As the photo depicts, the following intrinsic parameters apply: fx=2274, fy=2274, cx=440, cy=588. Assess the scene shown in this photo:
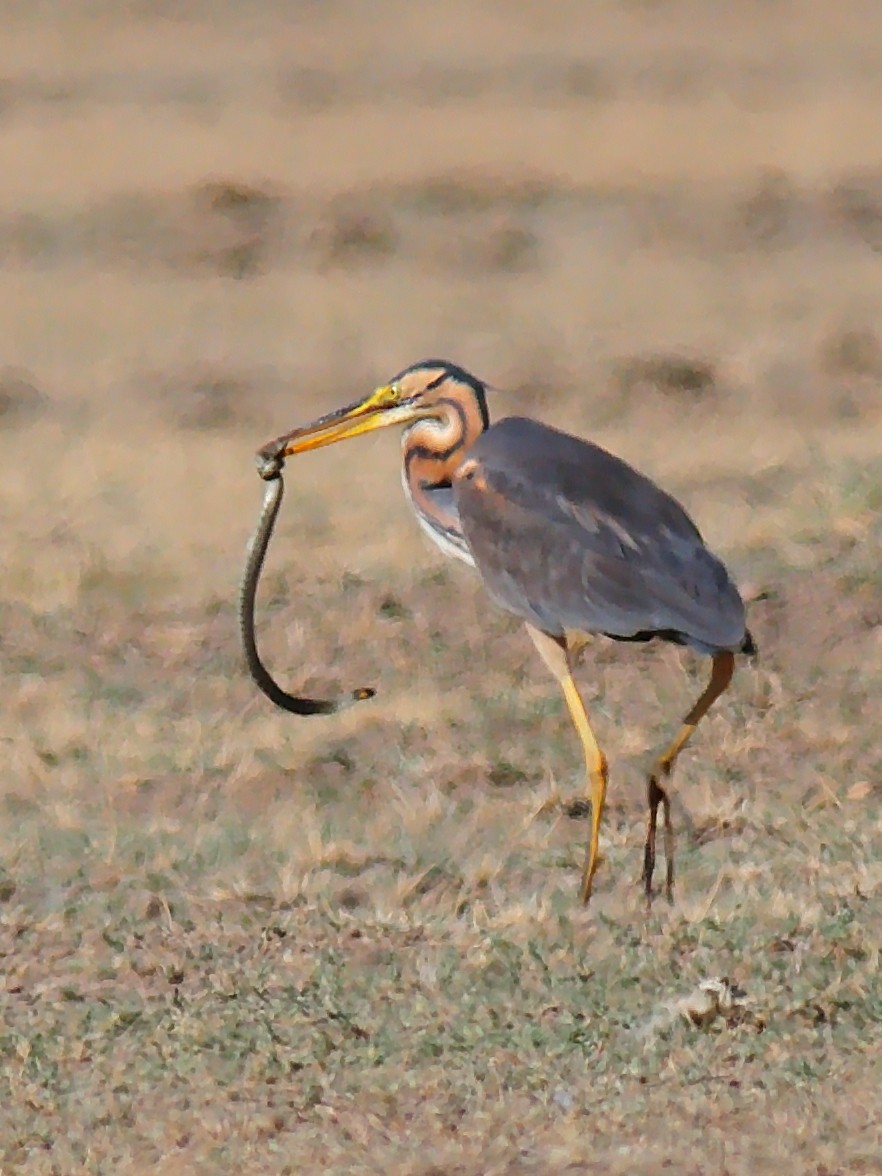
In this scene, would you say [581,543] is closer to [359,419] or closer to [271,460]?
[359,419]

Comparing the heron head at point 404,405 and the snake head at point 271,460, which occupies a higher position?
the heron head at point 404,405

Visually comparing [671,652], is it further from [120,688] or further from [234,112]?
[234,112]

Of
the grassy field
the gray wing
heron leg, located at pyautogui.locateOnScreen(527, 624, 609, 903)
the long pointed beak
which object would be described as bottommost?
the grassy field

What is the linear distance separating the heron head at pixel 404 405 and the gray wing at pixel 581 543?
188 mm

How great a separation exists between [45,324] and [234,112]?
15.0 ft

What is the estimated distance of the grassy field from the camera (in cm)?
478

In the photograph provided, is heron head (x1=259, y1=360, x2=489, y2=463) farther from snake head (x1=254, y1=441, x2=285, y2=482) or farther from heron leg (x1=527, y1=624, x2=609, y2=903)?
heron leg (x1=527, y1=624, x2=609, y2=903)

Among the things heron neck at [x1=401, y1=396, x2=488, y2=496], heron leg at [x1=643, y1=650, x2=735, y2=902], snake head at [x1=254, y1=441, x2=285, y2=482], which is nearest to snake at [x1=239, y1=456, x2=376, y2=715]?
snake head at [x1=254, y1=441, x2=285, y2=482]

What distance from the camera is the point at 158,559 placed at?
9680 millimetres

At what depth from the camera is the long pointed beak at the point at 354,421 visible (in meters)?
6.33

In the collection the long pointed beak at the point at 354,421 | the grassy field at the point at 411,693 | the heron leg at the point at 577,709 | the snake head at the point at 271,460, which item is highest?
the long pointed beak at the point at 354,421

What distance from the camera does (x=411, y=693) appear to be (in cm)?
778

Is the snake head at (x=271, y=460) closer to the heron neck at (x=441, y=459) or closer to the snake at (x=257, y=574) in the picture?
the snake at (x=257, y=574)

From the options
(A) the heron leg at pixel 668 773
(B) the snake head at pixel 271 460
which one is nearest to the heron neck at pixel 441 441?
(B) the snake head at pixel 271 460
